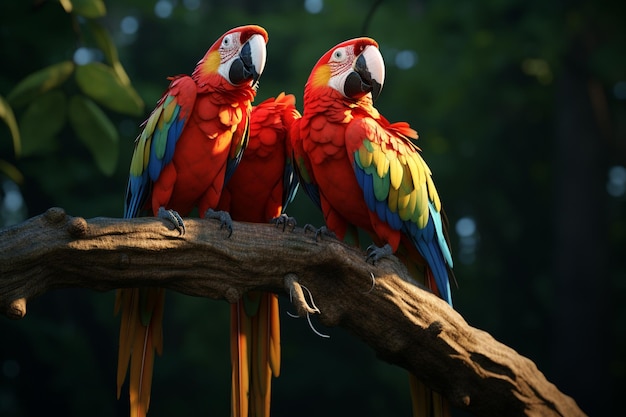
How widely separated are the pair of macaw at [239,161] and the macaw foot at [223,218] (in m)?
0.06

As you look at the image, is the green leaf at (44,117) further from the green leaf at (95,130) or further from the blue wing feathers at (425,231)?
the blue wing feathers at (425,231)

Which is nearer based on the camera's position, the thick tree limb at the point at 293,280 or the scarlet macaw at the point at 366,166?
the thick tree limb at the point at 293,280

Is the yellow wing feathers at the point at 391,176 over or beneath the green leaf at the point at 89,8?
beneath

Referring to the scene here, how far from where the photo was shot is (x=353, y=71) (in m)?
3.41

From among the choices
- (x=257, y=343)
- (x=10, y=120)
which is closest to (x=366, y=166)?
(x=257, y=343)

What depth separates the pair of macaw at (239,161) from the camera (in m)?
3.32

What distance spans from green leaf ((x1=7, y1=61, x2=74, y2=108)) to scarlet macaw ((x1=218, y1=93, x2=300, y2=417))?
97 centimetres

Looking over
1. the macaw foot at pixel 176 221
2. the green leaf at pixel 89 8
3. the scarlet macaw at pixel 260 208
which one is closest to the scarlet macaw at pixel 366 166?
the scarlet macaw at pixel 260 208

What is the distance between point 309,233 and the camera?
3148 mm

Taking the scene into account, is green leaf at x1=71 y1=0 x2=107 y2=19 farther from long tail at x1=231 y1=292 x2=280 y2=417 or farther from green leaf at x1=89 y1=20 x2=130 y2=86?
long tail at x1=231 y1=292 x2=280 y2=417

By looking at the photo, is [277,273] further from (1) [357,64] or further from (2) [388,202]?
(1) [357,64]

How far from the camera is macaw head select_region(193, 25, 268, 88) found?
10.9ft

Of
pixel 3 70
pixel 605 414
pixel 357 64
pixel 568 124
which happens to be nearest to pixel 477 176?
pixel 568 124

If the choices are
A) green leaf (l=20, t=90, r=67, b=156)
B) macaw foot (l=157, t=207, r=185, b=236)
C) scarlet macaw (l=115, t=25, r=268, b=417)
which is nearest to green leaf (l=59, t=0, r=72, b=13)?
green leaf (l=20, t=90, r=67, b=156)
